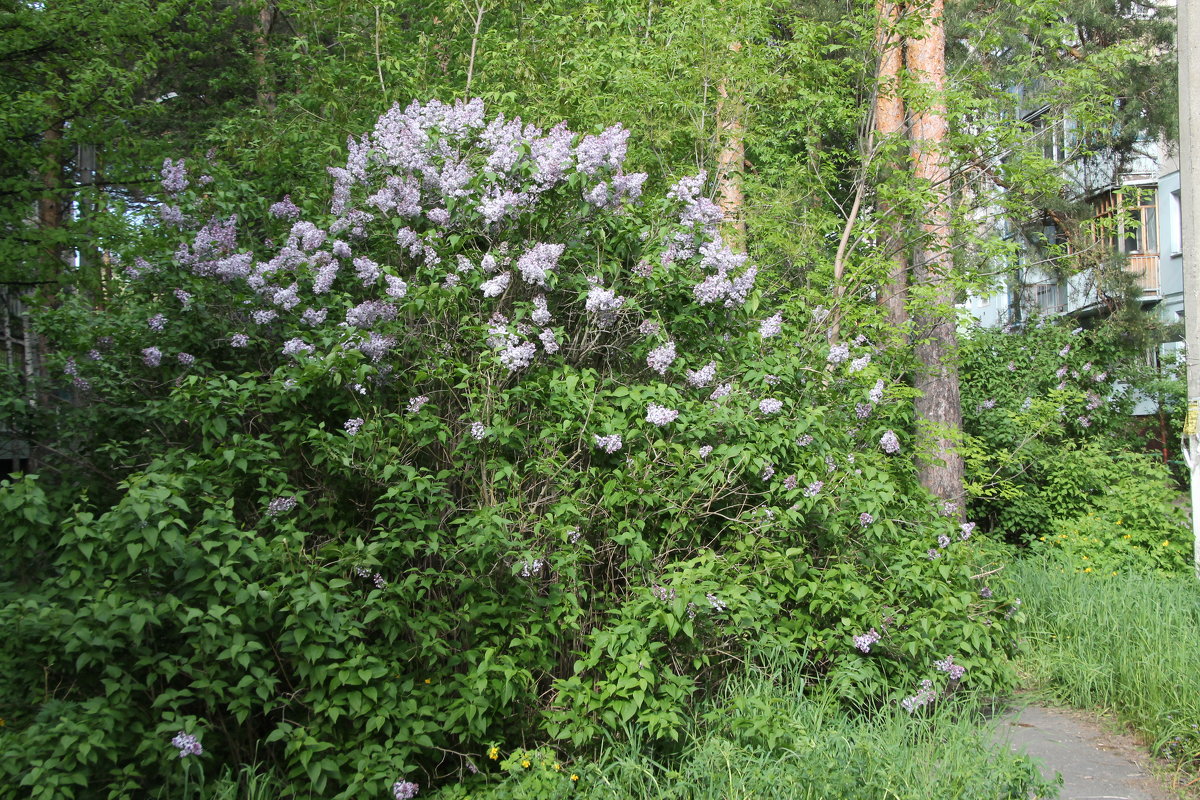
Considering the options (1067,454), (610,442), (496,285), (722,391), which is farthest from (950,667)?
(1067,454)

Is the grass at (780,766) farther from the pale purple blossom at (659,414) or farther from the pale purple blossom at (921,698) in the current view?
the pale purple blossom at (659,414)

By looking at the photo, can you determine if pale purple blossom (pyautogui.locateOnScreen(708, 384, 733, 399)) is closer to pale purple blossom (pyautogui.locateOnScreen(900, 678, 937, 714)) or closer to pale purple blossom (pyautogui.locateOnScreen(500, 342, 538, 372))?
pale purple blossom (pyautogui.locateOnScreen(500, 342, 538, 372))

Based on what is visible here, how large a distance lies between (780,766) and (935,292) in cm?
449

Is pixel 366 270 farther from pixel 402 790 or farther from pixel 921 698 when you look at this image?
pixel 921 698

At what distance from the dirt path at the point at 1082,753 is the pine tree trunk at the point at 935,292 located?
1.59m

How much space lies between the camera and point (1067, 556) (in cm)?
977

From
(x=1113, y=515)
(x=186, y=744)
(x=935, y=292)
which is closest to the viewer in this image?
(x=186, y=744)

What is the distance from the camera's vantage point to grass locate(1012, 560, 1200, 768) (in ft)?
18.3

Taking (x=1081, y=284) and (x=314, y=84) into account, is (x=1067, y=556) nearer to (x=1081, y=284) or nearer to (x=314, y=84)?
(x=314, y=84)

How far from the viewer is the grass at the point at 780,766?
13.6 ft

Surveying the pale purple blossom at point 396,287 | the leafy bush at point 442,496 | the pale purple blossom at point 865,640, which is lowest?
the pale purple blossom at point 865,640

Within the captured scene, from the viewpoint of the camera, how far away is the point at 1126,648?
636 centimetres

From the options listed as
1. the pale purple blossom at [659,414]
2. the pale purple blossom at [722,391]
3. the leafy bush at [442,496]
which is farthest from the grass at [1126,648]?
the pale purple blossom at [659,414]

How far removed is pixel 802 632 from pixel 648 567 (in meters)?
0.96
